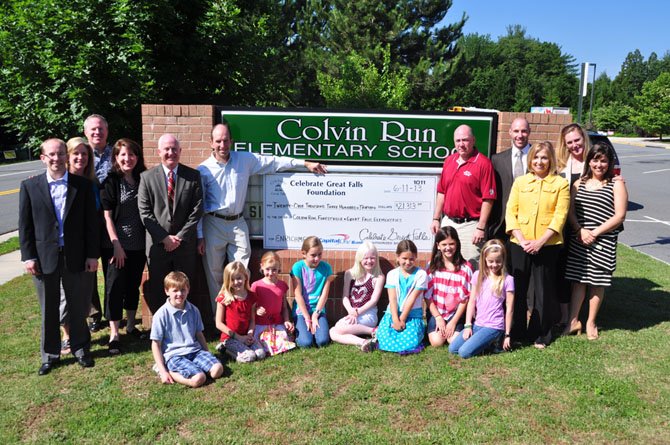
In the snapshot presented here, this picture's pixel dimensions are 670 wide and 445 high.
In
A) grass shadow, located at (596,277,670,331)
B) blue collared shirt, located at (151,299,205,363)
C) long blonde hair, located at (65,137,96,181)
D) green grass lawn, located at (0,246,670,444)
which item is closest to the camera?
green grass lawn, located at (0,246,670,444)

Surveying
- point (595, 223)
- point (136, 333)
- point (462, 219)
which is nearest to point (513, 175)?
point (462, 219)

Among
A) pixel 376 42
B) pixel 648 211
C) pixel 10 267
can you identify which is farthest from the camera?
pixel 376 42

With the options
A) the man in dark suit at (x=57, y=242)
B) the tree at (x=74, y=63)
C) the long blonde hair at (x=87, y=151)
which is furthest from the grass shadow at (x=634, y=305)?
the tree at (x=74, y=63)

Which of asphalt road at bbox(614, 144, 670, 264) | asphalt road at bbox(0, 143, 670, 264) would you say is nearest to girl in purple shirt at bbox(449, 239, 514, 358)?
asphalt road at bbox(614, 144, 670, 264)

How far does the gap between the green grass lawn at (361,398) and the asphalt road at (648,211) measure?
5456 mm

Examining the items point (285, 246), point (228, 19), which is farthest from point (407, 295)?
point (228, 19)

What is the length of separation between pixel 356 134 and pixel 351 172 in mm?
379

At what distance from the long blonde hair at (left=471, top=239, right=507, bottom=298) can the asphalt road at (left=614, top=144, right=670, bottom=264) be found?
5.58 m

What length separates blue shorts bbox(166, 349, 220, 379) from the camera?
4.22 meters

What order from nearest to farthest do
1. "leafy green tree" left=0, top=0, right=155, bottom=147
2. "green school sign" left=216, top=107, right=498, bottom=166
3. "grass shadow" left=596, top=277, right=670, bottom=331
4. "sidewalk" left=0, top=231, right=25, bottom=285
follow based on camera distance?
"green school sign" left=216, top=107, right=498, bottom=166
"grass shadow" left=596, top=277, right=670, bottom=331
"leafy green tree" left=0, top=0, right=155, bottom=147
"sidewalk" left=0, top=231, right=25, bottom=285

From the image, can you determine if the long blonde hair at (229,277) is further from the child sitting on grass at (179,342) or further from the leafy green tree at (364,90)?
the leafy green tree at (364,90)

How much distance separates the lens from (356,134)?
5.46 m

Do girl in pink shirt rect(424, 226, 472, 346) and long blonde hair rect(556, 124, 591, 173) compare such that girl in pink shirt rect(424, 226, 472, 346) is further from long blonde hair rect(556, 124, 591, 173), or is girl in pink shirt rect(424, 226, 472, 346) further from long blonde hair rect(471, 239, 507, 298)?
long blonde hair rect(556, 124, 591, 173)

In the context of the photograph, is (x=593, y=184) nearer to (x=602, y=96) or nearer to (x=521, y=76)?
(x=602, y=96)
